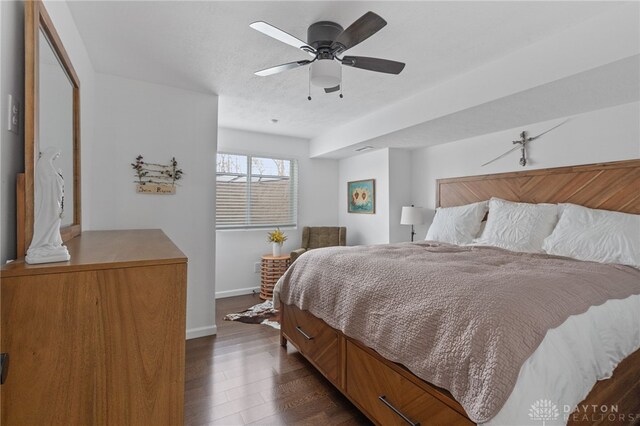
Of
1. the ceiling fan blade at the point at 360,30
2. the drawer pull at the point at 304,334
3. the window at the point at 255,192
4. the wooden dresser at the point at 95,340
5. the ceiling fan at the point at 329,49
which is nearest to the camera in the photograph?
the wooden dresser at the point at 95,340

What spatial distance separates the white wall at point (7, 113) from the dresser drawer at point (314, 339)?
1.68m

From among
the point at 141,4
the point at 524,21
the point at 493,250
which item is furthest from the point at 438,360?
the point at 141,4

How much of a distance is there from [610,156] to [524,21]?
1548 mm

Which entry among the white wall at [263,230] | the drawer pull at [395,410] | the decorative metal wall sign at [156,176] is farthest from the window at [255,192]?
the drawer pull at [395,410]

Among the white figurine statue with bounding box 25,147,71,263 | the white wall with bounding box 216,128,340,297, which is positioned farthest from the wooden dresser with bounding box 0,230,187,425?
the white wall with bounding box 216,128,340,297

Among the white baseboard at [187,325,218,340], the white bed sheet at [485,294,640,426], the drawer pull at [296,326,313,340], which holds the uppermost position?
the white bed sheet at [485,294,640,426]

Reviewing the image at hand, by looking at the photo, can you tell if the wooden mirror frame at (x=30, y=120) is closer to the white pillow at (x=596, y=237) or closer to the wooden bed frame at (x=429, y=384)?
the wooden bed frame at (x=429, y=384)

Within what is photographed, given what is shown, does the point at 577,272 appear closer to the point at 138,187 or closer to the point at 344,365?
the point at 344,365

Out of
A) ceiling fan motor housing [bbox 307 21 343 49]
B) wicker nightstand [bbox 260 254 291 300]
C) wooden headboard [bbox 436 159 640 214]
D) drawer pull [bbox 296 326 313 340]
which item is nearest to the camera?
ceiling fan motor housing [bbox 307 21 343 49]

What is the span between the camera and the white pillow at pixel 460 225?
125 inches

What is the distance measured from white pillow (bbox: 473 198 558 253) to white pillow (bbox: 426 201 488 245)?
161 millimetres

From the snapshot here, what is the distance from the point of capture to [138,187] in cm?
280

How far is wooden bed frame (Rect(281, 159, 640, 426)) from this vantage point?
1380mm
